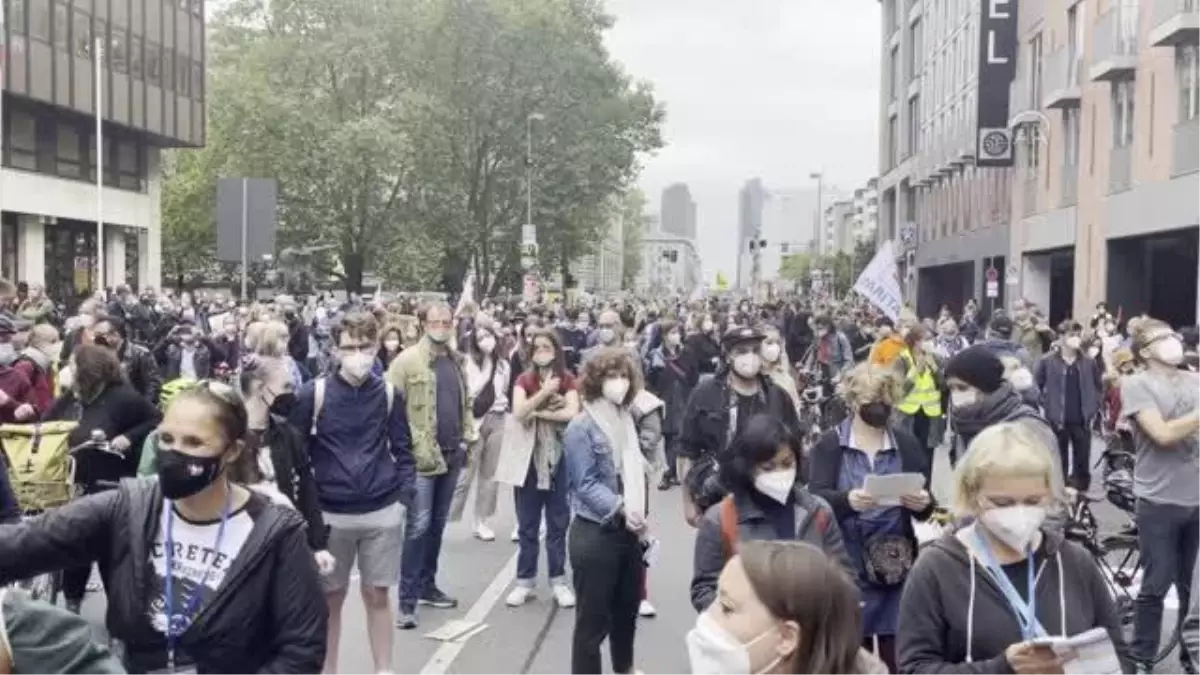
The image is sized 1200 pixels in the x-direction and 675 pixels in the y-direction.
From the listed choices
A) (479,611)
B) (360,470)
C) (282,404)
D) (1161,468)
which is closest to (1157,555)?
(1161,468)

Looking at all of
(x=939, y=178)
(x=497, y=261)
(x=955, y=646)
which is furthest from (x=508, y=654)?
(x=939, y=178)

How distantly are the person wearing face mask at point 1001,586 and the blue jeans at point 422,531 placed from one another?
5.04m

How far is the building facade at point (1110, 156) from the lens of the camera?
2716 cm

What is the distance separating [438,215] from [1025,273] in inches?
793

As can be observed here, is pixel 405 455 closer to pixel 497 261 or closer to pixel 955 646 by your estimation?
pixel 955 646

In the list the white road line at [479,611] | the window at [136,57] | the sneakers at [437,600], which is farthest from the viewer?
the window at [136,57]

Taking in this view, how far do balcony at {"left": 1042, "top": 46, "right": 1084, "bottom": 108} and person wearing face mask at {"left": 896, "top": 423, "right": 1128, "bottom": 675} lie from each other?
33420 mm

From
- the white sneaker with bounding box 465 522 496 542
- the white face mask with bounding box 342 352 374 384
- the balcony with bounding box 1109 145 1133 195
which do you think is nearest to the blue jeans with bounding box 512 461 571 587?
the white sneaker with bounding box 465 522 496 542

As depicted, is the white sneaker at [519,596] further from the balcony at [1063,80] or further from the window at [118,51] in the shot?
the window at [118,51]

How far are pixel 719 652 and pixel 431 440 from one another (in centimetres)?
574

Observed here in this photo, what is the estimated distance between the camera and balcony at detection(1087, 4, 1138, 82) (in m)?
29.6

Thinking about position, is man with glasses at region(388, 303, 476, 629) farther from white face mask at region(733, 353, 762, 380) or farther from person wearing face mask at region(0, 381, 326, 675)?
person wearing face mask at region(0, 381, 326, 675)

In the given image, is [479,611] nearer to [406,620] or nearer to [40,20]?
[406,620]

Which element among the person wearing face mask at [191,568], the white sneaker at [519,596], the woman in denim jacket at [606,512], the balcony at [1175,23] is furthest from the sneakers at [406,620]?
the balcony at [1175,23]
